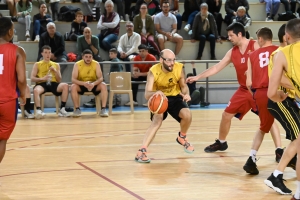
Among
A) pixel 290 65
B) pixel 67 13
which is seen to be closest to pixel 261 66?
pixel 290 65

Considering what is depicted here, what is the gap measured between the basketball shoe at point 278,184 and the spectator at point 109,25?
34.8 feet

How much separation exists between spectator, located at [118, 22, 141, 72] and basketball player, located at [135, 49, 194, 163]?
7567 millimetres

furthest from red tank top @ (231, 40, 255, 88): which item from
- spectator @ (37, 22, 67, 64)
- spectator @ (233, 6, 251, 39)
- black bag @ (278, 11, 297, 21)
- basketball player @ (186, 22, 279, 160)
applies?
black bag @ (278, 11, 297, 21)

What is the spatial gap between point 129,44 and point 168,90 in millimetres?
7933

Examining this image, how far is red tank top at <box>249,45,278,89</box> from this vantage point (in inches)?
245

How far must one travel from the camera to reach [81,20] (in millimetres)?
15516

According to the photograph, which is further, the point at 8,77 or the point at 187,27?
the point at 187,27

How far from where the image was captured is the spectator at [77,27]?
15.5m

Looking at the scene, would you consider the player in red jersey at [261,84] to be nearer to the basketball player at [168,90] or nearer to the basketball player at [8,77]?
the basketball player at [168,90]

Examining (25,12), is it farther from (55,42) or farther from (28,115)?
(28,115)

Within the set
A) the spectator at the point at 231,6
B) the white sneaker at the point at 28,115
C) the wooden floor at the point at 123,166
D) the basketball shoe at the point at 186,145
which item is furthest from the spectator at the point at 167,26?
the basketball shoe at the point at 186,145

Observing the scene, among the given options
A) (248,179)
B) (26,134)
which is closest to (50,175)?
(248,179)

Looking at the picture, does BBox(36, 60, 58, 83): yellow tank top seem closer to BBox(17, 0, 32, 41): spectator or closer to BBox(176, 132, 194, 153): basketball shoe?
BBox(17, 0, 32, 41): spectator

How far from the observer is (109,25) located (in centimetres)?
1553
